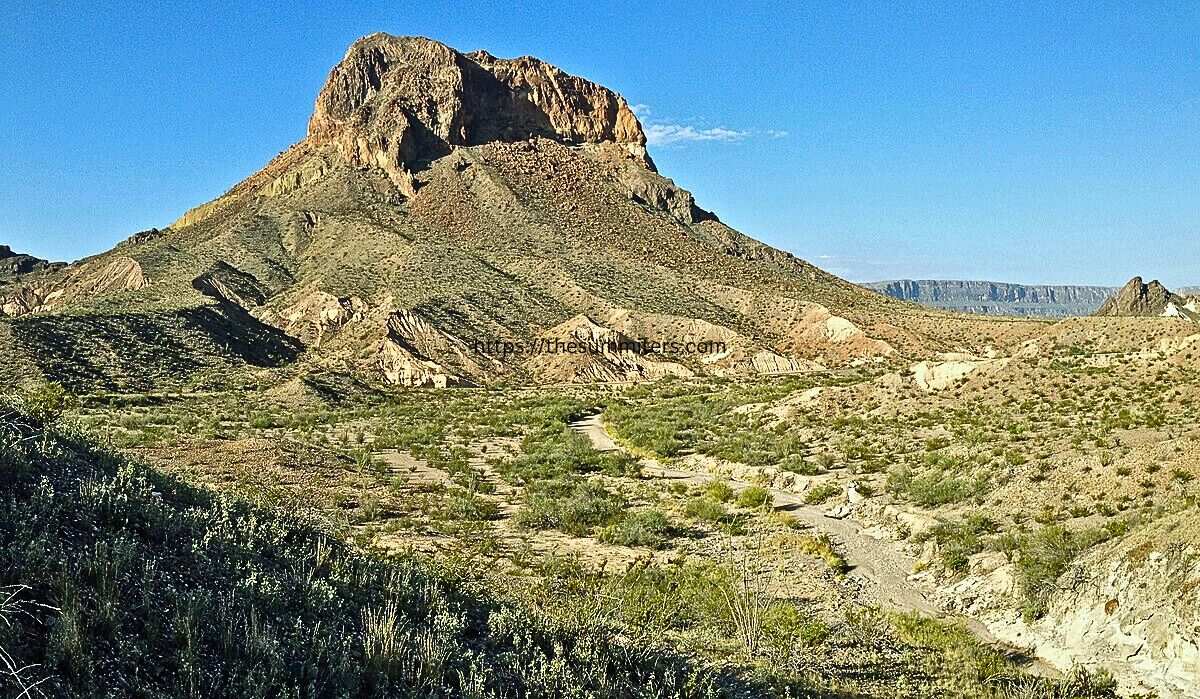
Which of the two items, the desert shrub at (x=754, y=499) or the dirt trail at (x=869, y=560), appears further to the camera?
the desert shrub at (x=754, y=499)

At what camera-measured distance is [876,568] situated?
13750mm

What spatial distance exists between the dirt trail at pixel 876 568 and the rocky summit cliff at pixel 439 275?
38482 millimetres

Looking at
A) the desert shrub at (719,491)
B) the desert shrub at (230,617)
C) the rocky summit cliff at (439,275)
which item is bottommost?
the desert shrub at (719,491)

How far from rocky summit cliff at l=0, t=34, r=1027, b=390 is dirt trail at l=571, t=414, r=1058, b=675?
38482mm

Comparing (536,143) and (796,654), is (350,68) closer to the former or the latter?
(536,143)

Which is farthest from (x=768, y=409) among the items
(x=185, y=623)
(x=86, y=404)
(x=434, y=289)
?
(x=434, y=289)

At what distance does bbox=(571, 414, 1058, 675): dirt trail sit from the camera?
1100 centimetres

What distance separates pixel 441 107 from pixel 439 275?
40.9 metres

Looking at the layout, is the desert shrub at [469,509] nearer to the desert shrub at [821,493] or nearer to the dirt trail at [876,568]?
the dirt trail at [876,568]

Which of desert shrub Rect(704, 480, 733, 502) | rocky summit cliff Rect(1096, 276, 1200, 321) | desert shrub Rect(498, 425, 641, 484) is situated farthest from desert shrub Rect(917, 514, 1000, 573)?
rocky summit cliff Rect(1096, 276, 1200, 321)

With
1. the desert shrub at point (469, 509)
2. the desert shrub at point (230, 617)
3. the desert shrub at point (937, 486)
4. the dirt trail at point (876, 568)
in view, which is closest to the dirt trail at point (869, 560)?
the dirt trail at point (876, 568)

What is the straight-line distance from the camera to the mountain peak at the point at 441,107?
9262 centimetres

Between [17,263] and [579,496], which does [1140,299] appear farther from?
[17,263]

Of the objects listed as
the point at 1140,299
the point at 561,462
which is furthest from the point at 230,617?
the point at 1140,299
